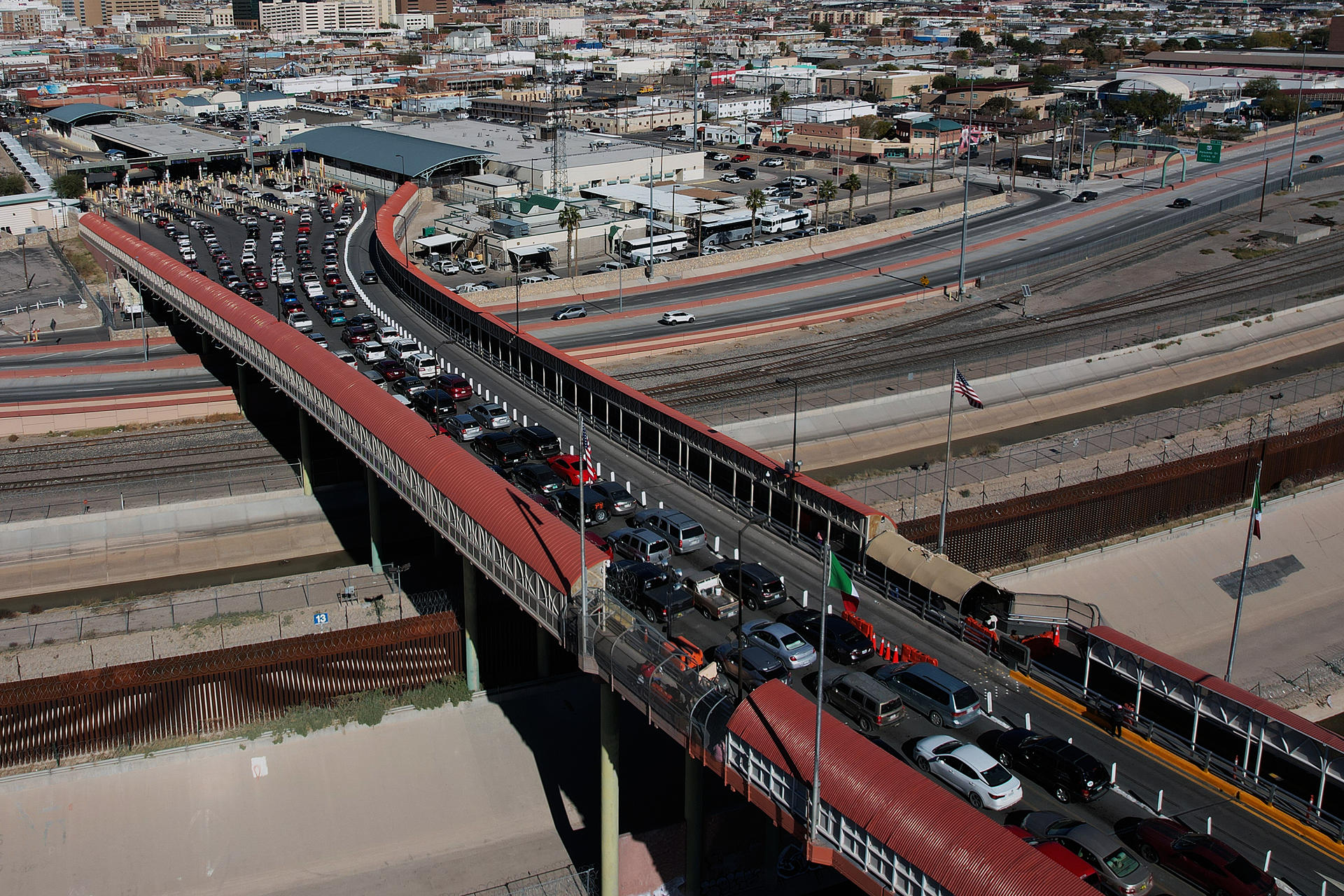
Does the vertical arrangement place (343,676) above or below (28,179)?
below

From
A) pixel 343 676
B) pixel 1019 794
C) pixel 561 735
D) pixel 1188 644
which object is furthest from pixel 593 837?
pixel 1188 644

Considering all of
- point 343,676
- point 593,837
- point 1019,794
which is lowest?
point 593,837

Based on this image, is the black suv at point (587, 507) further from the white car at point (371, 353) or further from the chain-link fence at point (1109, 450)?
the white car at point (371, 353)

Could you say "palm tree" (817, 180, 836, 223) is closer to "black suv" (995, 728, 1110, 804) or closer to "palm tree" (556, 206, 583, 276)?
"palm tree" (556, 206, 583, 276)

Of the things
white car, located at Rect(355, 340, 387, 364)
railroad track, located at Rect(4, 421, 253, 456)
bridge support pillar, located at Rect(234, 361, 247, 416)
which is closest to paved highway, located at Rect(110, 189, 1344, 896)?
white car, located at Rect(355, 340, 387, 364)

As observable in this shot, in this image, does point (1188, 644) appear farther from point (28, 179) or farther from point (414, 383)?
point (28, 179)

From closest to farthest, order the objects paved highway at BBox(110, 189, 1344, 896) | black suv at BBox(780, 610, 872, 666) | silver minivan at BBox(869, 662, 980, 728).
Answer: paved highway at BBox(110, 189, 1344, 896)
silver minivan at BBox(869, 662, 980, 728)
black suv at BBox(780, 610, 872, 666)

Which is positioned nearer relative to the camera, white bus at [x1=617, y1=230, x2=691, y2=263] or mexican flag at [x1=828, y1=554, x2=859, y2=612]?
mexican flag at [x1=828, y1=554, x2=859, y2=612]

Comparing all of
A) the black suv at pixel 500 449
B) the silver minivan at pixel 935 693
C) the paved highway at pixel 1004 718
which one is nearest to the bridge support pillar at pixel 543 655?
the paved highway at pixel 1004 718
